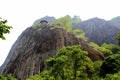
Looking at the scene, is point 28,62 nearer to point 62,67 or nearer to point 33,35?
point 33,35

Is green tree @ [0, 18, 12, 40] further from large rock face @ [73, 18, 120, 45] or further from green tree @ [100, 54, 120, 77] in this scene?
large rock face @ [73, 18, 120, 45]

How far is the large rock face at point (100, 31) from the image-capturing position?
100 m

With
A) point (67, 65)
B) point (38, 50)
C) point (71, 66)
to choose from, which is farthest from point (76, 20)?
point (67, 65)

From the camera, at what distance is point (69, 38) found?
206 ft

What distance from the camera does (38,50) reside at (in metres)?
59.1

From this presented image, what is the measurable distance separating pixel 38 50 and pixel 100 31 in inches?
2122

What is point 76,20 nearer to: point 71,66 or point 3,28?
point 71,66

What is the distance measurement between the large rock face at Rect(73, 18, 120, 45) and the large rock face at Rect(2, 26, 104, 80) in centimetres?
3735

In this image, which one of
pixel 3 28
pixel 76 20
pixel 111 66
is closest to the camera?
pixel 3 28

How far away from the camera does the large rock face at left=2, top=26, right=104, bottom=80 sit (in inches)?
2151

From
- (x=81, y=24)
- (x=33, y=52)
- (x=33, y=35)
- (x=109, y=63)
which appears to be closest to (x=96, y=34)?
(x=81, y=24)

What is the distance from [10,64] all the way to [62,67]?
2845 cm

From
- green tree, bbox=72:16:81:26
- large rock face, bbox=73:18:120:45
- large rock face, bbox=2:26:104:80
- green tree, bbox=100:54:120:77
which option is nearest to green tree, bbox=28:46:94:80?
green tree, bbox=100:54:120:77

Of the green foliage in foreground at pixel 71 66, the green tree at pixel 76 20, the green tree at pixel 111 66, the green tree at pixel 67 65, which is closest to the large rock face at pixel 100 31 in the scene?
the green tree at pixel 76 20
